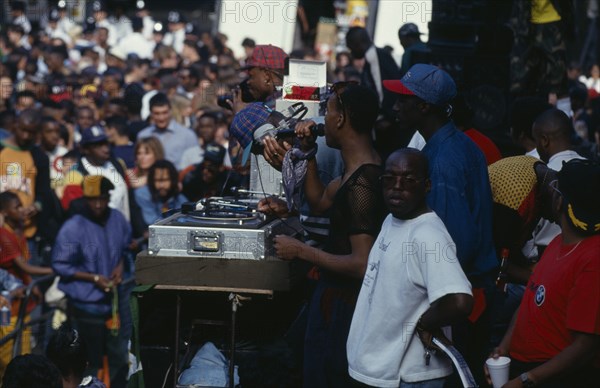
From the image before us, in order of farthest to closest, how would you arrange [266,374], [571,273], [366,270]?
[266,374], [366,270], [571,273]

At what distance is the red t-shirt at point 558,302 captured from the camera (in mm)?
4344

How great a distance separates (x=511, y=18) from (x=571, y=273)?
5.60 metres

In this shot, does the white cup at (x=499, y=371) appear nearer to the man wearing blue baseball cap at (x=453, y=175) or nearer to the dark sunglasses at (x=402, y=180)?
the man wearing blue baseball cap at (x=453, y=175)

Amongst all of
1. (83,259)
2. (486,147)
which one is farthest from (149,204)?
(486,147)

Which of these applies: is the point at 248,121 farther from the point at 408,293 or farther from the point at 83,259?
the point at 83,259

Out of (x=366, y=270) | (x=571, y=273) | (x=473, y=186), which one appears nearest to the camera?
(x=571, y=273)

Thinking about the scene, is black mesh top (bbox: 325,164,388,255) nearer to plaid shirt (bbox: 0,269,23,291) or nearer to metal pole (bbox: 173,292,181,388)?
metal pole (bbox: 173,292,181,388)

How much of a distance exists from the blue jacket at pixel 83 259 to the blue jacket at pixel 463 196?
4.53 metres

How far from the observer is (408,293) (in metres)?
4.64

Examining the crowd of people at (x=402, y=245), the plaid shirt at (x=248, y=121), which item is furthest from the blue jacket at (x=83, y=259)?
the plaid shirt at (x=248, y=121)

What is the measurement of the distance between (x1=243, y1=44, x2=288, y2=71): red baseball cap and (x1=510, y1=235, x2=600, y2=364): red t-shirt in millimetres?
2881

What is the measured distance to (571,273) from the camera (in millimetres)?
4453

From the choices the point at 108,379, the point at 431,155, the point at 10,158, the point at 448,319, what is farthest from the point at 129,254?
the point at 448,319

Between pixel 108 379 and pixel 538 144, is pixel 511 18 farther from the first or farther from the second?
pixel 108 379
